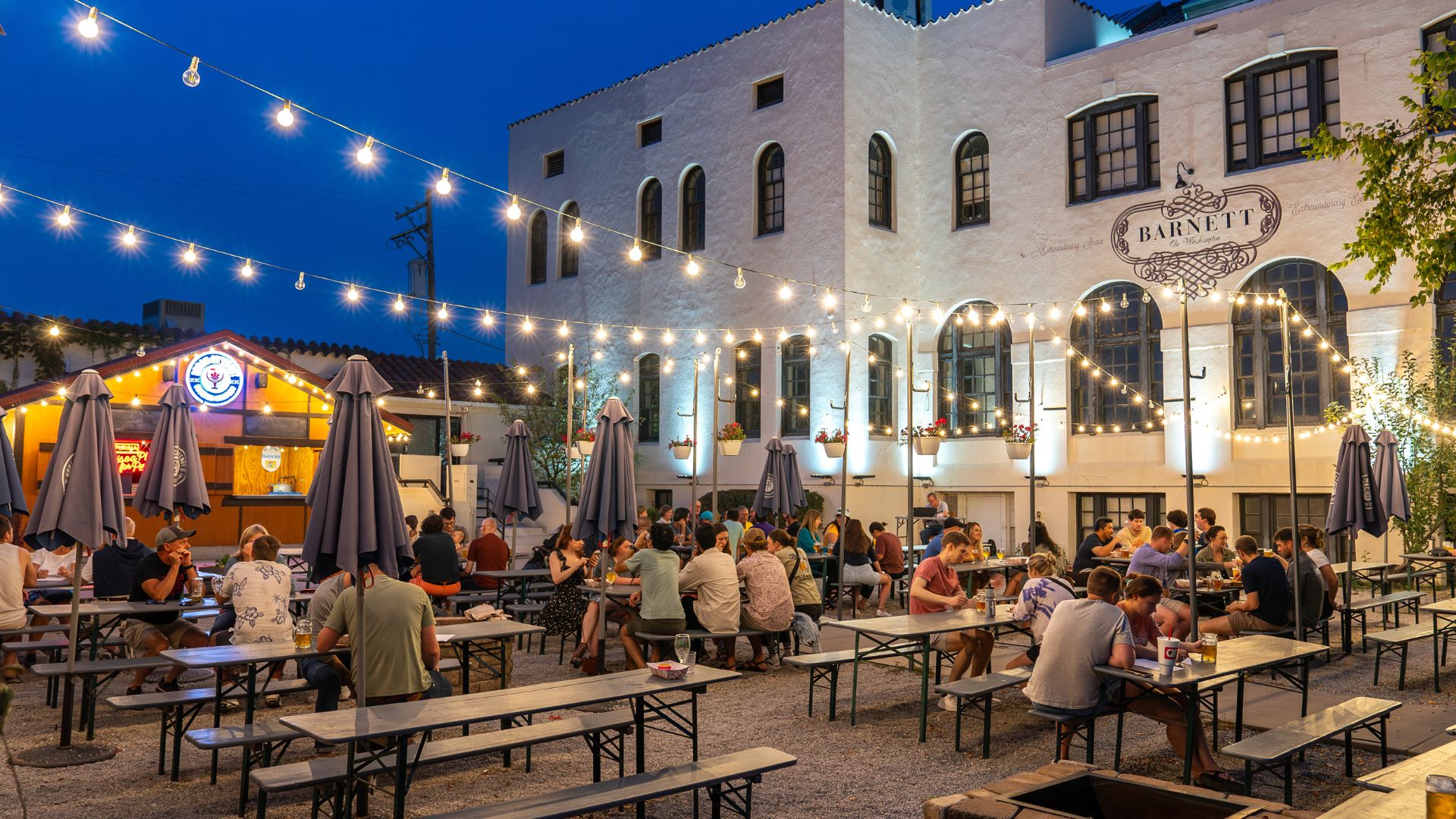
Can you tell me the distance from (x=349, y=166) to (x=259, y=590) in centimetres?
430

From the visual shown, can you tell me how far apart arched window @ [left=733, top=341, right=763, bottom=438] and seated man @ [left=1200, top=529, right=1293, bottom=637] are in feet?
45.0

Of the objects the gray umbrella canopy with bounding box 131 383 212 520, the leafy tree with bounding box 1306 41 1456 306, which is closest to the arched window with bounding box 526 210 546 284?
the gray umbrella canopy with bounding box 131 383 212 520

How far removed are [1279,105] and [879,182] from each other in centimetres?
734

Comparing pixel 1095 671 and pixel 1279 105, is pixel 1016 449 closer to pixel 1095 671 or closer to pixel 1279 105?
pixel 1279 105

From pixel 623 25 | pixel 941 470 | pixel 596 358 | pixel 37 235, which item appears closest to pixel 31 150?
pixel 37 235

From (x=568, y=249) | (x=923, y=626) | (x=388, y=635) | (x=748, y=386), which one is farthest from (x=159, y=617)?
(x=568, y=249)

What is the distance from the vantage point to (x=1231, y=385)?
18344 mm

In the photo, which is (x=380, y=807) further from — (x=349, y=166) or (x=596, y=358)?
(x=596, y=358)

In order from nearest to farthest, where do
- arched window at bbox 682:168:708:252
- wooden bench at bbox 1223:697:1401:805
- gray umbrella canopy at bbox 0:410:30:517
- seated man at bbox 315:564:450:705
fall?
wooden bench at bbox 1223:697:1401:805 < seated man at bbox 315:564:450:705 < gray umbrella canopy at bbox 0:410:30:517 < arched window at bbox 682:168:708:252

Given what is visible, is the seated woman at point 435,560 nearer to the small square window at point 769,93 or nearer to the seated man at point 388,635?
the seated man at point 388,635

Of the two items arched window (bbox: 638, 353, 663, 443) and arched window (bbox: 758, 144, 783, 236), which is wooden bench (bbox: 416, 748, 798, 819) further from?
arched window (bbox: 638, 353, 663, 443)

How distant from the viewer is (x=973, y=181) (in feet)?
71.9

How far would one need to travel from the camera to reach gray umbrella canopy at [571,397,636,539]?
1007 centimetres

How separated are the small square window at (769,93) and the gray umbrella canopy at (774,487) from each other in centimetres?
907
